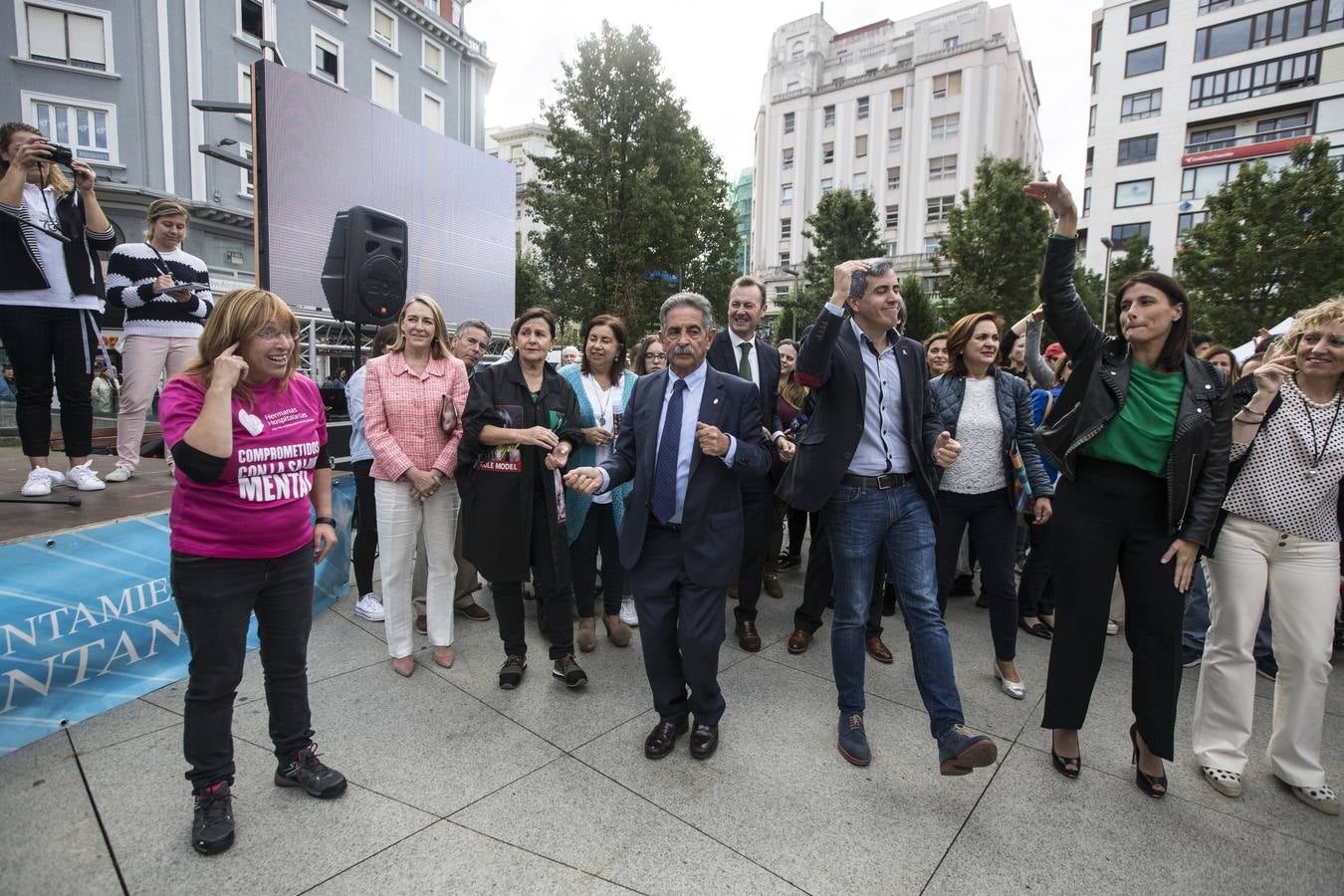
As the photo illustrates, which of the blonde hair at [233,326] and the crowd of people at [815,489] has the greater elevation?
the blonde hair at [233,326]

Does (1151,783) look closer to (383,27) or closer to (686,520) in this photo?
(686,520)

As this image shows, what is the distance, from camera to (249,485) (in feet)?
7.18

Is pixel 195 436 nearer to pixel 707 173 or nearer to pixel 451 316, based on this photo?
pixel 451 316

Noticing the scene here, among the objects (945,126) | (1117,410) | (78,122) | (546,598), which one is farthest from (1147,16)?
(546,598)

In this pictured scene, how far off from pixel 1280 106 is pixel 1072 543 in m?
48.1

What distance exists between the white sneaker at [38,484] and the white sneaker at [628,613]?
3466 millimetres

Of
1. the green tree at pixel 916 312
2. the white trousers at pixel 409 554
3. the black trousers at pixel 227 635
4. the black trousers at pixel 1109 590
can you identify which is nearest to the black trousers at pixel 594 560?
the white trousers at pixel 409 554

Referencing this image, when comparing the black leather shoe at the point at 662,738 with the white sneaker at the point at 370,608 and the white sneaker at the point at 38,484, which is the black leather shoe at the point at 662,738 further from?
the white sneaker at the point at 38,484

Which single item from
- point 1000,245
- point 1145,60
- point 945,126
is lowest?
point 1000,245

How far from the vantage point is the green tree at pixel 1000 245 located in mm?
20844

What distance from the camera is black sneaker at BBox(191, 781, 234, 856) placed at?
214 cm

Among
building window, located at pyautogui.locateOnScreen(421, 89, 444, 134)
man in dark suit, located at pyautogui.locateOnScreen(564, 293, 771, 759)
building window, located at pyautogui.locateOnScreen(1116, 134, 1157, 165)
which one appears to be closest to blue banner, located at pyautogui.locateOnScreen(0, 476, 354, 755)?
man in dark suit, located at pyautogui.locateOnScreen(564, 293, 771, 759)

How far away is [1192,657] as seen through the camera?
3.95 metres

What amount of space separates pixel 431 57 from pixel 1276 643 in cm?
3526
